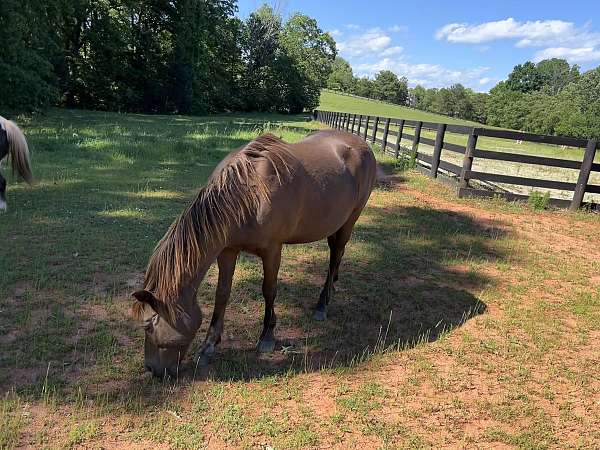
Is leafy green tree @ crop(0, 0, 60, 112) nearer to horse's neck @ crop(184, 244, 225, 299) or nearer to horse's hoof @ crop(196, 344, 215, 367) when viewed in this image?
horse's hoof @ crop(196, 344, 215, 367)

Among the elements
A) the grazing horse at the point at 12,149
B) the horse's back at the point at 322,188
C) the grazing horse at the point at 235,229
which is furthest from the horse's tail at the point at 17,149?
the grazing horse at the point at 235,229

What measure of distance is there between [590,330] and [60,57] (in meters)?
32.9

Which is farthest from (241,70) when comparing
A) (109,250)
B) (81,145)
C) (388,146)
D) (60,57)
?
(109,250)

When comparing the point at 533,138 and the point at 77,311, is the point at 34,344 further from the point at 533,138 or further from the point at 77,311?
the point at 533,138

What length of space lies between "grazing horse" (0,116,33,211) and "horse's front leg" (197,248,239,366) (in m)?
4.91

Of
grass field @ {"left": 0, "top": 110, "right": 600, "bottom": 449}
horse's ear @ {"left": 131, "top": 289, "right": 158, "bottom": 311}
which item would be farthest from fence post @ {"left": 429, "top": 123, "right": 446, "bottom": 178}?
horse's ear @ {"left": 131, "top": 289, "right": 158, "bottom": 311}

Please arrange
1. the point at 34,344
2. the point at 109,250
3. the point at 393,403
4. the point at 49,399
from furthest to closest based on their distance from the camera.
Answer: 1. the point at 109,250
2. the point at 34,344
3. the point at 393,403
4. the point at 49,399

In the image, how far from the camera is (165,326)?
9.42 feet

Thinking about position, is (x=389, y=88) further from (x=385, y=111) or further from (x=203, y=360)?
(x=203, y=360)

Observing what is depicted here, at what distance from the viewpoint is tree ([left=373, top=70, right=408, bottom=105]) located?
11800 cm

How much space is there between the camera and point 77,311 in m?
3.99

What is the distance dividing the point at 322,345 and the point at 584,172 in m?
7.83

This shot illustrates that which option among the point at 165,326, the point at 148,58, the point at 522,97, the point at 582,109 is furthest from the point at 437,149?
the point at 522,97

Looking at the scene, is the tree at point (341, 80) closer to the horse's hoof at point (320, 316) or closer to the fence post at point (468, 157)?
the fence post at point (468, 157)
